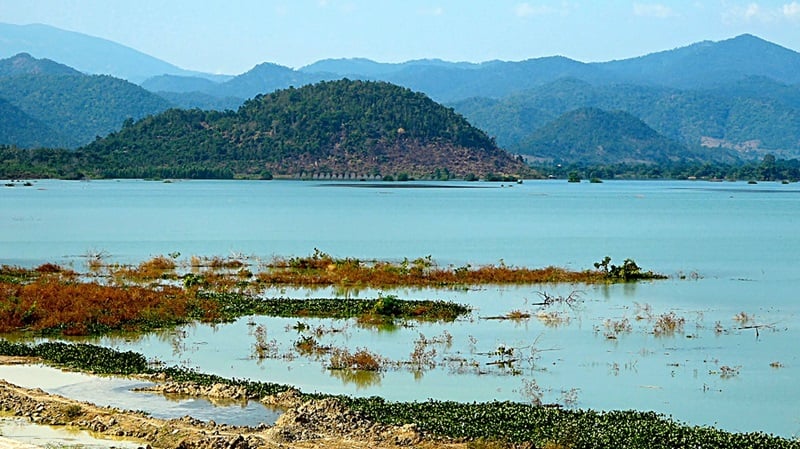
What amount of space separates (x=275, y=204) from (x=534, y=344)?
7453 cm

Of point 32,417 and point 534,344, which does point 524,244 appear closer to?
point 534,344

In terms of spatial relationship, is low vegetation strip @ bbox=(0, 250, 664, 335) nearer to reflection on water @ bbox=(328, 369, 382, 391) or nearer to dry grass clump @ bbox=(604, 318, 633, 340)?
dry grass clump @ bbox=(604, 318, 633, 340)

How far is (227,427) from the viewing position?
1471 centimetres

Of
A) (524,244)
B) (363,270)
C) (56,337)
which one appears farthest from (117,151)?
(56,337)

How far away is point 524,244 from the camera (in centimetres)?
5519

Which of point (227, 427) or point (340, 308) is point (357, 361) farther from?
point (340, 308)

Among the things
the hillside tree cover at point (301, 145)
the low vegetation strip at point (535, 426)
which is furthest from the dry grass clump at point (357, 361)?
the hillside tree cover at point (301, 145)

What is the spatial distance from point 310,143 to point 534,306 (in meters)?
136

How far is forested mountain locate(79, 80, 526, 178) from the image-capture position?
16312 cm

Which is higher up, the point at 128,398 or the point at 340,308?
the point at 128,398

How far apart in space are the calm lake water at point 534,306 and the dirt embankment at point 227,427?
3139 mm

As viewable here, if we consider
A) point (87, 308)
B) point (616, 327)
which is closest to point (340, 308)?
point (87, 308)

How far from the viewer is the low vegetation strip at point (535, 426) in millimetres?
14250

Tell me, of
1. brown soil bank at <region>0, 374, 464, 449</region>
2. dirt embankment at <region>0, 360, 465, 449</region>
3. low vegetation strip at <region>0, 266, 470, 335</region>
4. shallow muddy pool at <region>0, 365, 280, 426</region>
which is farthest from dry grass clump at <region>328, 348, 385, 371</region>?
low vegetation strip at <region>0, 266, 470, 335</region>
